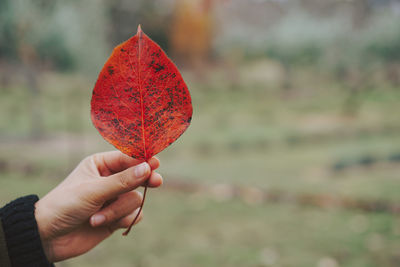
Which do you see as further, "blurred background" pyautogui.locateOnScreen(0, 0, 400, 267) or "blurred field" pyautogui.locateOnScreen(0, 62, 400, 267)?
"blurred background" pyautogui.locateOnScreen(0, 0, 400, 267)

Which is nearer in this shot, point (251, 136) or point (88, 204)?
point (88, 204)

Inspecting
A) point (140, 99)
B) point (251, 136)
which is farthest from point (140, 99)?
point (251, 136)

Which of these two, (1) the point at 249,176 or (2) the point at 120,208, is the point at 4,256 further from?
(1) the point at 249,176

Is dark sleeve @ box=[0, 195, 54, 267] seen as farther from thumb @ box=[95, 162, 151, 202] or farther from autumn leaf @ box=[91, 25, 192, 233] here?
autumn leaf @ box=[91, 25, 192, 233]

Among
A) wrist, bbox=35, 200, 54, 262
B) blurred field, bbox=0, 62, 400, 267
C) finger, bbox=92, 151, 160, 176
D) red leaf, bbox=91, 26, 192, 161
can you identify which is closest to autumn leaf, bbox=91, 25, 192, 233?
red leaf, bbox=91, 26, 192, 161

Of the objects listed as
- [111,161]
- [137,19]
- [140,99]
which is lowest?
[111,161]

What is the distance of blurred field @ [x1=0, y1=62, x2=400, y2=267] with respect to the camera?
3646mm

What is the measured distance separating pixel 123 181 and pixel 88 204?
231 millimetres

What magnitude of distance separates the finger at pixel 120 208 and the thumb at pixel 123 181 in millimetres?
182

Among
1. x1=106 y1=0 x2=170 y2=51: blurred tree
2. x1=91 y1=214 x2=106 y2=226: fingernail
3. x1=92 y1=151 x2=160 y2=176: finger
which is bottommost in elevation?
x1=91 y1=214 x2=106 y2=226: fingernail

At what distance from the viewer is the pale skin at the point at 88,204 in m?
1.16

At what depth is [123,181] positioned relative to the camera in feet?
3.62

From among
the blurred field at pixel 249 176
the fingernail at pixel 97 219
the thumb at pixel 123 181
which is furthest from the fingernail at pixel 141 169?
the blurred field at pixel 249 176

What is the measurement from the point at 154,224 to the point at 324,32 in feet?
47.1
